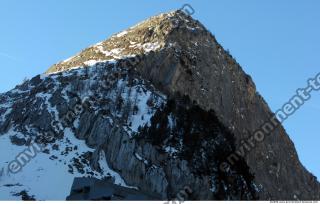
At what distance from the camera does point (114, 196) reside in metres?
95.6

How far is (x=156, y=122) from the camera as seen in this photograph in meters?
127

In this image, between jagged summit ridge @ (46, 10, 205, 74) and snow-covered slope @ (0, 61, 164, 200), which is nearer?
snow-covered slope @ (0, 61, 164, 200)

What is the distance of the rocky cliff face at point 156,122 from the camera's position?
117m

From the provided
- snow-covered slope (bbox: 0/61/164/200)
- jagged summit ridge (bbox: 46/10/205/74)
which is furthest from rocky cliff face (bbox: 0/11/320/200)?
jagged summit ridge (bbox: 46/10/205/74)

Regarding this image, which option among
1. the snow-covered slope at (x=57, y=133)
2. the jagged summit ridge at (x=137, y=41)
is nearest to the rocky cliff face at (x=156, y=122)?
the snow-covered slope at (x=57, y=133)

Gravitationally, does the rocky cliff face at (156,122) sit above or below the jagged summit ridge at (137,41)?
below

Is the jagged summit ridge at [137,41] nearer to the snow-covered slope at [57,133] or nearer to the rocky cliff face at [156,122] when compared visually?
the rocky cliff face at [156,122]

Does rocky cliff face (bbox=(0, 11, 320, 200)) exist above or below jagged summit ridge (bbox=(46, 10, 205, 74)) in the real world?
below

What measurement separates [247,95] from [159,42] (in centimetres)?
2953

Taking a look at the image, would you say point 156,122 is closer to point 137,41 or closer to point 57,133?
point 57,133

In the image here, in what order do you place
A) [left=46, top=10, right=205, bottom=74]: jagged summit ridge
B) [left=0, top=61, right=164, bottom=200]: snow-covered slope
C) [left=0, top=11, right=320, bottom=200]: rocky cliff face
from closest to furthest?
[left=0, top=61, right=164, bottom=200]: snow-covered slope, [left=0, top=11, right=320, bottom=200]: rocky cliff face, [left=46, top=10, right=205, bottom=74]: jagged summit ridge

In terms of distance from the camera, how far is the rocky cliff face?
117 meters

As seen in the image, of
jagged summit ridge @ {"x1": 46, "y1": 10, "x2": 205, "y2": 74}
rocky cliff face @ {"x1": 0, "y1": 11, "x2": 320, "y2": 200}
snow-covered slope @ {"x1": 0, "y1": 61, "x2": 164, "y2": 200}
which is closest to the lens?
snow-covered slope @ {"x1": 0, "y1": 61, "x2": 164, "y2": 200}

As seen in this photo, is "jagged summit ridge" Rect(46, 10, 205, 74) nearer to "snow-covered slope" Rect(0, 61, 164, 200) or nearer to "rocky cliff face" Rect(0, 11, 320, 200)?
"rocky cliff face" Rect(0, 11, 320, 200)
